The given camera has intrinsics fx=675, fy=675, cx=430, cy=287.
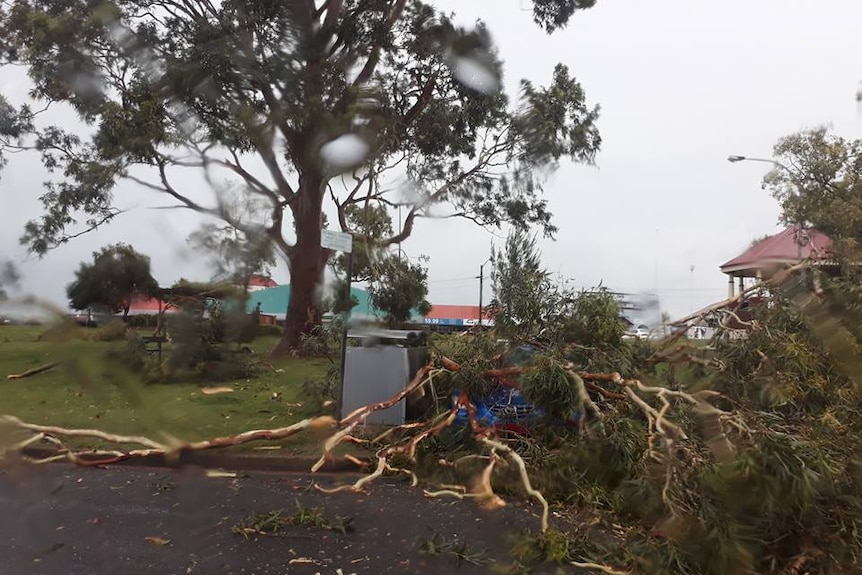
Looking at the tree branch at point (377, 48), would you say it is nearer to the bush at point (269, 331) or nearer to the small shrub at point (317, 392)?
the bush at point (269, 331)

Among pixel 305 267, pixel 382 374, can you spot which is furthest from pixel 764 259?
pixel 382 374

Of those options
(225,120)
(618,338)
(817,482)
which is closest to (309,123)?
(225,120)

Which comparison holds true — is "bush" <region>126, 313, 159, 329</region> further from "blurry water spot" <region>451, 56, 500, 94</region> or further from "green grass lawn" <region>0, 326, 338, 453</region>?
"blurry water spot" <region>451, 56, 500, 94</region>

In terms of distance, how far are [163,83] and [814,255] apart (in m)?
1.71

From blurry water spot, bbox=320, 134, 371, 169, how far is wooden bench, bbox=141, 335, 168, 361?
32cm

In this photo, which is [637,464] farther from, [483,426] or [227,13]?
[227,13]

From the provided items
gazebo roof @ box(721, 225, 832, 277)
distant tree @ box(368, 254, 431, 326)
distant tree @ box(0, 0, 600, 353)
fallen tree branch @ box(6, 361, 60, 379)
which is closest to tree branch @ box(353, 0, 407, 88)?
distant tree @ box(0, 0, 600, 353)

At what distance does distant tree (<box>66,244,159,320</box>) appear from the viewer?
84 centimetres

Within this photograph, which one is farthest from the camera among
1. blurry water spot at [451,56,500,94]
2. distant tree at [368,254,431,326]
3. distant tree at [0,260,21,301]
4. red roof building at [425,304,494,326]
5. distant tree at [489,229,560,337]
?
distant tree at [489,229,560,337]

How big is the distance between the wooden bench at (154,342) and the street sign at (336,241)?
337 millimetres

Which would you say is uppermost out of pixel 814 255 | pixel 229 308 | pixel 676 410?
pixel 814 255

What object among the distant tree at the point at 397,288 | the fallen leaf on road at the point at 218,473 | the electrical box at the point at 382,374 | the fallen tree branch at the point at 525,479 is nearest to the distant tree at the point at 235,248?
the fallen leaf on road at the point at 218,473

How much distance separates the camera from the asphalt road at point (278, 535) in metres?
2.26

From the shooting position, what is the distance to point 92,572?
2.86 meters
